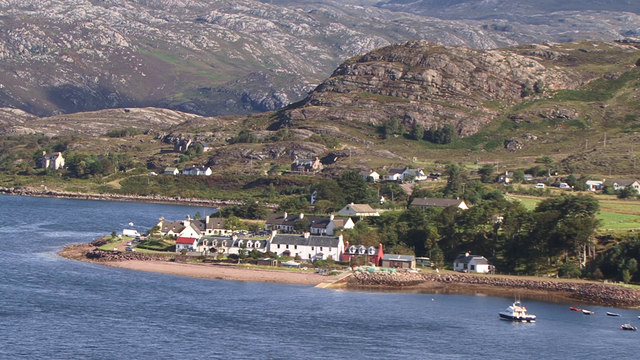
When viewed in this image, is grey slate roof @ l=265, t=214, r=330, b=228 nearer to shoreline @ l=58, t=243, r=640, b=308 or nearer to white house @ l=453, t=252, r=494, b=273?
shoreline @ l=58, t=243, r=640, b=308

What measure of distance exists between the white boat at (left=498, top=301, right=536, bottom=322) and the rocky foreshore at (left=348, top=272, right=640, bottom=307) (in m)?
11.2

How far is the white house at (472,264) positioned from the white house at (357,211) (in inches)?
990

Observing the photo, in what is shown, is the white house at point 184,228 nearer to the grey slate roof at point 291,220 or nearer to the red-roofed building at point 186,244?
the red-roofed building at point 186,244

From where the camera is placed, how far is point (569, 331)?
68.6 metres

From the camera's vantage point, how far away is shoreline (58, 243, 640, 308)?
3219 inches

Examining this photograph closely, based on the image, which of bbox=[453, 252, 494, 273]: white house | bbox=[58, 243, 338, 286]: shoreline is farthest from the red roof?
bbox=[453, 252, 494, 273]: white house

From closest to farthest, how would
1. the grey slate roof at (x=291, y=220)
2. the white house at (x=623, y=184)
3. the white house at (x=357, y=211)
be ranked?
the grey slate roof at (x=291, y=220)
the white house at (x=357, y=211)
the white house at (x=623, y=184)

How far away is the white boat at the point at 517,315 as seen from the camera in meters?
72.1

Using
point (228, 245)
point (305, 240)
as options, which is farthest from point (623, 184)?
point (228, 245)

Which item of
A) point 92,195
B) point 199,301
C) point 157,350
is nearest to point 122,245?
point 199,301

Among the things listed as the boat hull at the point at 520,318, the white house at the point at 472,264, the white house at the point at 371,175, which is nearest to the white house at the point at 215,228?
the white house at the point at 472,264

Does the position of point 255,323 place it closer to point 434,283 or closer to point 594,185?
point 434,283

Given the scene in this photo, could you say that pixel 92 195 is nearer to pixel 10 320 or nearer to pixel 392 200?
pixel 392 200

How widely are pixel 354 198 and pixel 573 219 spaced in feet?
158
